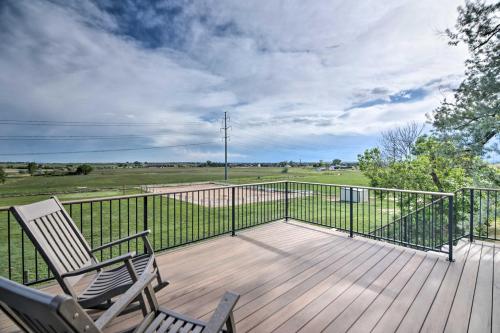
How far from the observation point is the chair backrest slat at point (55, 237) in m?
1.77

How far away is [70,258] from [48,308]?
158cm

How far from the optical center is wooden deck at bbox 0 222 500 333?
6.50ft

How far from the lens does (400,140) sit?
13750 millimetres

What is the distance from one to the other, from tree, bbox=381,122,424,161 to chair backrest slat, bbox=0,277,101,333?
45.8 ft

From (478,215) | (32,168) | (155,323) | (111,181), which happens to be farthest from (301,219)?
(111,181)

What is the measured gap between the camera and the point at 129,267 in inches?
66.9

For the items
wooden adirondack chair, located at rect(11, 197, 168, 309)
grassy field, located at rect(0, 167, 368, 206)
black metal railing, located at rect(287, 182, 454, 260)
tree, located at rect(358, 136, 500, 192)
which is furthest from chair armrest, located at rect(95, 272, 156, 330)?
grassy field, located at rect(0, 167, 368, 206)

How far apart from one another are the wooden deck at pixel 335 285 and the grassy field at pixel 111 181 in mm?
9773

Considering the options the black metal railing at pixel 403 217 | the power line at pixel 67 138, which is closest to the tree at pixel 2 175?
the power line at pixel 67 138

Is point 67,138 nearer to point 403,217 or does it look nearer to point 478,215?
point 403,217

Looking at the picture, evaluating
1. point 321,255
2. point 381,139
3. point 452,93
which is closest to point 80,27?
point 321,255

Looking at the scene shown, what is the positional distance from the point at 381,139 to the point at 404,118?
5.45 ft

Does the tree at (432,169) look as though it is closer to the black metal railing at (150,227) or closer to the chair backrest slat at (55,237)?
the black metal railing at (150,227)

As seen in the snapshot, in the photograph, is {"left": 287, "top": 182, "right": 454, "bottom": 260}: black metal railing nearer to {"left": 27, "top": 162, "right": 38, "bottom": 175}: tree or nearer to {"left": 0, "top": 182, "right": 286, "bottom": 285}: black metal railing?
{"left": 0, "top": 182, "right": 286, "bottom": 285}: black metal railing
